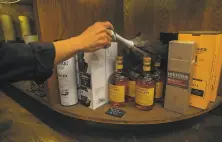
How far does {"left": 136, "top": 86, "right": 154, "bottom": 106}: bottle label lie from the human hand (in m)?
0.19

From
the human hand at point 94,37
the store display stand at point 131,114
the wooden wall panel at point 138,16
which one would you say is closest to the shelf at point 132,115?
the store display stand at point 131,114

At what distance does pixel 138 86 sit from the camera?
58cm

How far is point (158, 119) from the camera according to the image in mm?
541

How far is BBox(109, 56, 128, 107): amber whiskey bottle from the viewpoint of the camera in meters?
0.60

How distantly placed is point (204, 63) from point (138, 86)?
0.22 m

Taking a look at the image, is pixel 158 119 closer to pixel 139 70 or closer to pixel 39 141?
pixel 139 70

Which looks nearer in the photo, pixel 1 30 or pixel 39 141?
pixel 39 141

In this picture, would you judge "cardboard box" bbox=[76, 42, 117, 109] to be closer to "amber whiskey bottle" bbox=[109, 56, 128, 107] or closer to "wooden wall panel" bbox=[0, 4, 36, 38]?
"amber whiskey bottle" bbox=[109, 56, 128, 107]

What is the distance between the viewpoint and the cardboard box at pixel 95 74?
57 cm

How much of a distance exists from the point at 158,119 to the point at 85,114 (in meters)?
0.24

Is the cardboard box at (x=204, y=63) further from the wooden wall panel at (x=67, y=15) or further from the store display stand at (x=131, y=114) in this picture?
the wooden wall panel at (x=67, y=15)

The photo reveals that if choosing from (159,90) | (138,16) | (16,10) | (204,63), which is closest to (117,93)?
(159,90)

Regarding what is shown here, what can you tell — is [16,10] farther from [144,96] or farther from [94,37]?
[144,96]

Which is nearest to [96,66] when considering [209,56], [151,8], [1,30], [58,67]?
[58,67]
